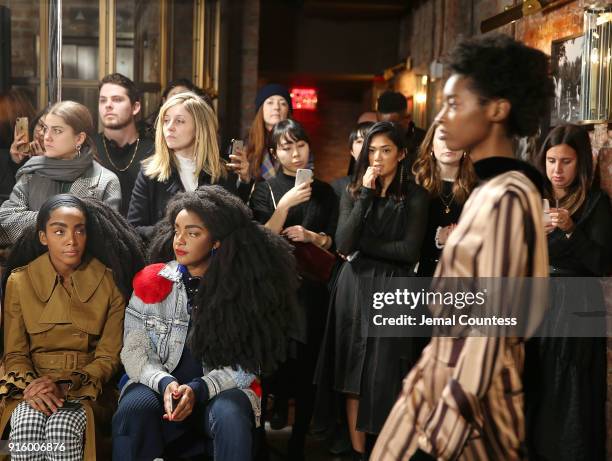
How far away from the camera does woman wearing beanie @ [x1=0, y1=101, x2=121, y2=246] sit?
2.91m

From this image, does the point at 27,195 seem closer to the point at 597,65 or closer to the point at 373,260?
the point at 373,260

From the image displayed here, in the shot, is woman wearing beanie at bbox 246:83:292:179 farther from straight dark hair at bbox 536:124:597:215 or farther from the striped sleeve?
the striped sleeve

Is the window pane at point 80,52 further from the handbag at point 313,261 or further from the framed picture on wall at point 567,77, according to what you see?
the framed picture on wall at point 567,77

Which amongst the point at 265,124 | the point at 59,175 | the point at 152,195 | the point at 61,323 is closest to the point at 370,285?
the point at 152,195

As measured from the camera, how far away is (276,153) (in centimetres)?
330

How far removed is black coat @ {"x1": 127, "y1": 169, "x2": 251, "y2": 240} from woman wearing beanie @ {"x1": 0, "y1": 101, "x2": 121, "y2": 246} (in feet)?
0.23

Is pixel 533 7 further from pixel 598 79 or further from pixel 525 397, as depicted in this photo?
pixel 525 397

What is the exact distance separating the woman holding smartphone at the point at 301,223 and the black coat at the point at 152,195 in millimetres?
195

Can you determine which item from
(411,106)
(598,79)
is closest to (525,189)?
(598,79)

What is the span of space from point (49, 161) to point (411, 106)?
4.27 metres

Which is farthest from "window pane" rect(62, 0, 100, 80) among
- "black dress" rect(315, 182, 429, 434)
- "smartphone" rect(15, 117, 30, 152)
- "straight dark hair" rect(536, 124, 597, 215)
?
"straight dark hair" rect(536, 124, 597, 215)

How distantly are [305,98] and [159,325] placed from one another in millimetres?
4265

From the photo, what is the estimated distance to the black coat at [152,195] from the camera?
302 cm

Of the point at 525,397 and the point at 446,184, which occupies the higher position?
the point at 446,184
